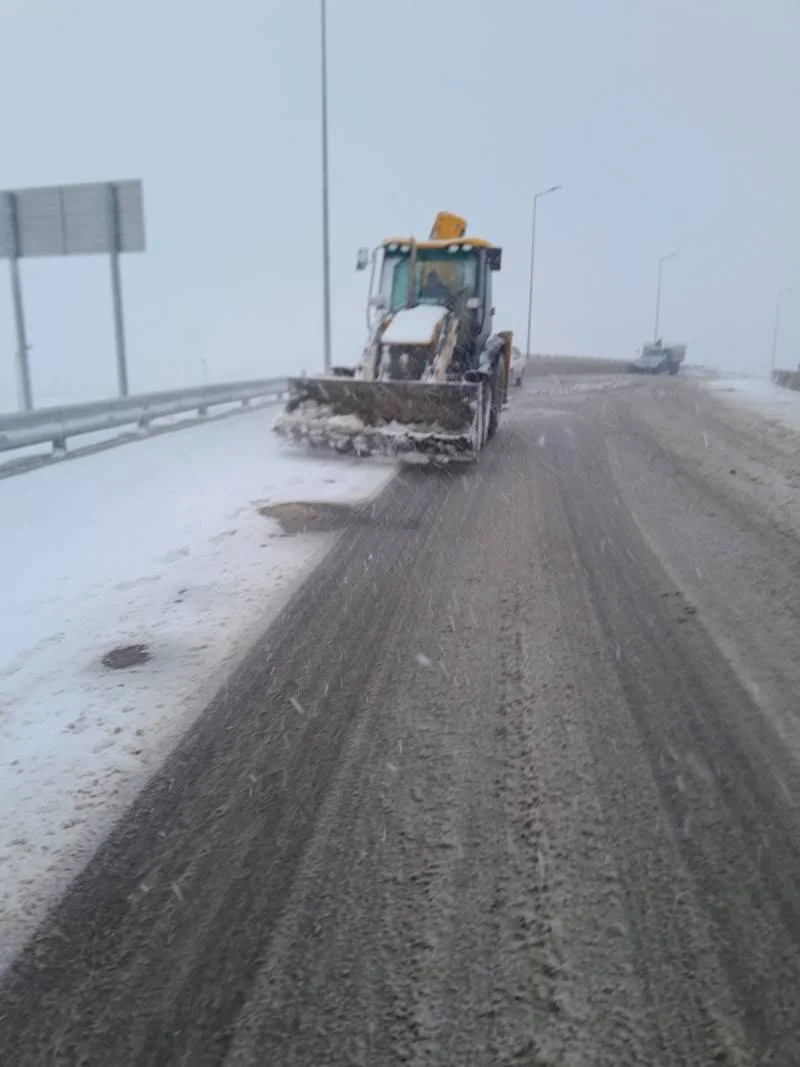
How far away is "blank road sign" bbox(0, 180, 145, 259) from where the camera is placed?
635 inches

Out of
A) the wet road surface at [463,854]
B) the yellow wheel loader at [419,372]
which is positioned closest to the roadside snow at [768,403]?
the yellow wheel loader at [419,372]

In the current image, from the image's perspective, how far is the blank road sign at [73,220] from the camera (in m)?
16.1

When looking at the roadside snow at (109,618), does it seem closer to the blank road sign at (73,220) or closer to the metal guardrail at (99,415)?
the metal guardrail at (99,415)

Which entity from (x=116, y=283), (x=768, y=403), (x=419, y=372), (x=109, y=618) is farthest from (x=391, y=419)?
(x=768, y=403)

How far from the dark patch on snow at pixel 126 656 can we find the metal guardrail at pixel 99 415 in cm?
644

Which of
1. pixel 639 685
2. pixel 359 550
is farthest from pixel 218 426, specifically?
pixel 639 685

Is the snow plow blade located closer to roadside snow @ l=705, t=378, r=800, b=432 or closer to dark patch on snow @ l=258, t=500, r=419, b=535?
dark patch on snow @ l=258, t=500, r=419, b=535

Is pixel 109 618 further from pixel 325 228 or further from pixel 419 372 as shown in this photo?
pixel 325 228

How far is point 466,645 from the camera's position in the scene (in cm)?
440

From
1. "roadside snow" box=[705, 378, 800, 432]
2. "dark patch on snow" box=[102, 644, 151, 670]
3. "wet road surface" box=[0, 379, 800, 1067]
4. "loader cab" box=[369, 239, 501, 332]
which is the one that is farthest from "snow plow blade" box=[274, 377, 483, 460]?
"roadside snow" box=[705, 378, 800, 432]

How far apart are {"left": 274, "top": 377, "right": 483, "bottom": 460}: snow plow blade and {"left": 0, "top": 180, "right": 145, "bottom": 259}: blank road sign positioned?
8153 mm

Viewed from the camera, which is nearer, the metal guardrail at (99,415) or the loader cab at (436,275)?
the metal guardrail at (99,415)

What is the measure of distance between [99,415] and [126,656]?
8.60 meters

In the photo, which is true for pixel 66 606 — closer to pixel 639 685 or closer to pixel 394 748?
pixel 394 748
